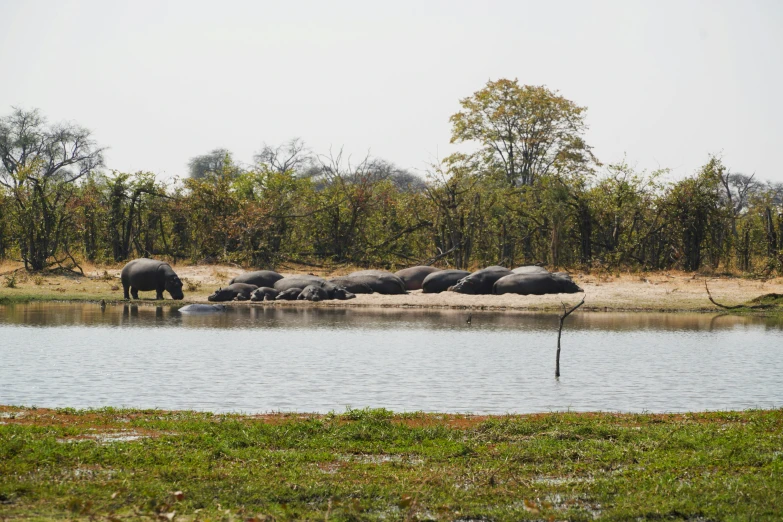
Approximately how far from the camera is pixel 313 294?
32062 millimetres

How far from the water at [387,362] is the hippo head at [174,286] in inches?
152

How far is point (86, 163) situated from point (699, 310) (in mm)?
56851

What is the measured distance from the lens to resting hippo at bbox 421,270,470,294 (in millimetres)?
33500

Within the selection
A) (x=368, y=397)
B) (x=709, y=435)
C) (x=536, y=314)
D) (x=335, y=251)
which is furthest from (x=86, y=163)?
(x=709, y=435)

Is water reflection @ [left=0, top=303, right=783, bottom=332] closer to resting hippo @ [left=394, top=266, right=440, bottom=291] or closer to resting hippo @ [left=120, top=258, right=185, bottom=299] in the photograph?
resting hippo @ [left=120, top=258, right=185, bottom=299]

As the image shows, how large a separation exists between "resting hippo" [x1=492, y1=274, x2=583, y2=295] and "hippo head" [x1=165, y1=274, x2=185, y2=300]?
36.8ft

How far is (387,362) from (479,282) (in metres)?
15.6

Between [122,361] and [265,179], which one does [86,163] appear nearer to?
[265,179]

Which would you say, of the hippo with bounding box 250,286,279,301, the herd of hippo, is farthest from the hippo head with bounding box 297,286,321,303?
the hippo with bounding box 250,286,279,301

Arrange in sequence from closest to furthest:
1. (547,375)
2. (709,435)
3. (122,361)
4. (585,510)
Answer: (585,510), (709,435), (547,375), (122,361)

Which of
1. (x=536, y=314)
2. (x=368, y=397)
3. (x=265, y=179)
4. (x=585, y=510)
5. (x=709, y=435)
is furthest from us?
(x=265, y=179)

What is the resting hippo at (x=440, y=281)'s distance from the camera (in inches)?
1319

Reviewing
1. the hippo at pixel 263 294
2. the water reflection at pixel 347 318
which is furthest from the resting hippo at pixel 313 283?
the water reflection at pixel 347 318

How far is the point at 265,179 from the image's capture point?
46.2 meters
